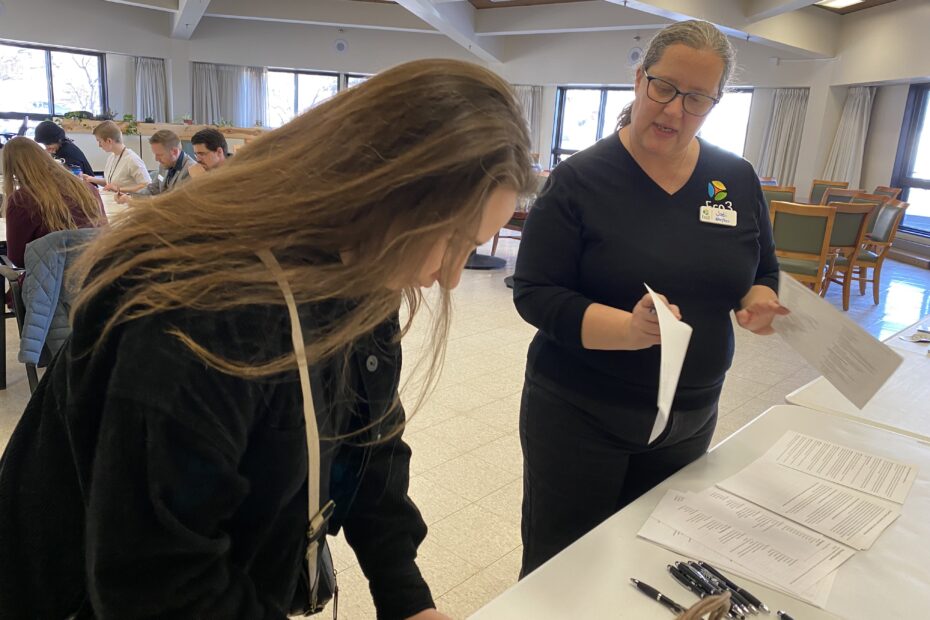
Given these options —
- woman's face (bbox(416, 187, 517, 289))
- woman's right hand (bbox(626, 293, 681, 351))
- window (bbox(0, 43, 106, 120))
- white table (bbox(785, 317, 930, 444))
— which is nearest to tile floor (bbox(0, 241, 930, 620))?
woman's face (bbox(416, 187, 517, 289))

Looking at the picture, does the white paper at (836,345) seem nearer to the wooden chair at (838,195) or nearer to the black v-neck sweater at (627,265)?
the black v-neck sweater at (627,265)

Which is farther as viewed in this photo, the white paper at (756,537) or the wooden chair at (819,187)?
the wooden chair at (819,187)

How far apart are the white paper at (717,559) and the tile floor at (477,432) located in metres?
0.46

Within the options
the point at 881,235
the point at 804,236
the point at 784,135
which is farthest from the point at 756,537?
the point at 784,135

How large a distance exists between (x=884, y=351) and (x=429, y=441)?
2.05 metres

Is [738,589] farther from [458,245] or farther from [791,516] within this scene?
[458,245]

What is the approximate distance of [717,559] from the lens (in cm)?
95

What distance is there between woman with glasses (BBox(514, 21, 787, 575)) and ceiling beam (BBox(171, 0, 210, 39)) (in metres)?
9.48

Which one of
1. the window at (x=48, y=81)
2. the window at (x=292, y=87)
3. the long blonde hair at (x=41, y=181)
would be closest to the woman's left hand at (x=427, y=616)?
the long blonde hair at (x=41, y=181)

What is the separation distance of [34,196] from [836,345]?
9.94 ft

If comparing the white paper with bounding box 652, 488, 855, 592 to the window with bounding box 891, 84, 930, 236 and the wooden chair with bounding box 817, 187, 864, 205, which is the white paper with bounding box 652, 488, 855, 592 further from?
the window with bounding box 891, 84, 930, 236

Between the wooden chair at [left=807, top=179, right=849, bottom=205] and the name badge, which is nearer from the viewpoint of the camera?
the name badge

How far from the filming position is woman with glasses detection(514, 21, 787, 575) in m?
1.21

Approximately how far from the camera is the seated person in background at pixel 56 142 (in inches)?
213
